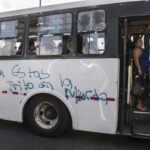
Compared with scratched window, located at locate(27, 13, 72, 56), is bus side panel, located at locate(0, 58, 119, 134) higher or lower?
lower

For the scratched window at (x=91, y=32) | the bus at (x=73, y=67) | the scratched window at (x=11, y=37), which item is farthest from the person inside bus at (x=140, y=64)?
the scratched window at (x=11, y=37)

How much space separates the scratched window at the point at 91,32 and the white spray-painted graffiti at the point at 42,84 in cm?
68

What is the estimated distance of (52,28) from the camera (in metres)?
6.69

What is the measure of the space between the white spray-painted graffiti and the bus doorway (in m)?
0.44

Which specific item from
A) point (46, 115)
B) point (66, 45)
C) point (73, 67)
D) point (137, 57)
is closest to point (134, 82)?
point (137, 57)

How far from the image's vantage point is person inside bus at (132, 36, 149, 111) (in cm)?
656

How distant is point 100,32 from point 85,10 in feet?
1.70

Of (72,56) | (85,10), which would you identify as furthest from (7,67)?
(85,10)

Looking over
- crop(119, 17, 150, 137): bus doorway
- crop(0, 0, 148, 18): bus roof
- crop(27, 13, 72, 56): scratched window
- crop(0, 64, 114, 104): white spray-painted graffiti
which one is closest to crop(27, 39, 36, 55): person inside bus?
crop(27, 13, 72, 56): scratched window

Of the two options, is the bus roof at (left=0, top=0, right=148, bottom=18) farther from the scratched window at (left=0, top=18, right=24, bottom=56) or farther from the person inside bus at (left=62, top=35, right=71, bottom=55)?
the person inside bus at (left=62, top=35, right=71, bottom=55)

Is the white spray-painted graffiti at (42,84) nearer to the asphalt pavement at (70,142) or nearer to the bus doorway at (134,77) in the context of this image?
the bus doorway at (134,77)

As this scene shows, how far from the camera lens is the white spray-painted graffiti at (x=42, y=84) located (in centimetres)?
629

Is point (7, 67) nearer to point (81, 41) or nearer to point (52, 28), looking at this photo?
point (52, 28)

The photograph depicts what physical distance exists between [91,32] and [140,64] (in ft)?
4.10
